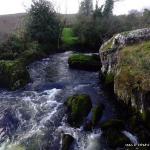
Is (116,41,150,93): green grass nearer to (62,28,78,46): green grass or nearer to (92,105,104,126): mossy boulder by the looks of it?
(92,105,104,126): mossy boulder

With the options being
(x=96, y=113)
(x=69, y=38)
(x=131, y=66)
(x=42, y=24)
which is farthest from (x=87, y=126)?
(x=69, y=38)

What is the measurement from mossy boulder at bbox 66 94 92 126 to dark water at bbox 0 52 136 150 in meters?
0.57

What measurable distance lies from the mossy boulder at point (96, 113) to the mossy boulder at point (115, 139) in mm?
1581

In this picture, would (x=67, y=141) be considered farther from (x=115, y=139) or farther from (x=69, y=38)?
(x=69, y=38)

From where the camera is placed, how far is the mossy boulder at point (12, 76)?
1065 inches

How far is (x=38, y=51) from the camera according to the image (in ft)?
125

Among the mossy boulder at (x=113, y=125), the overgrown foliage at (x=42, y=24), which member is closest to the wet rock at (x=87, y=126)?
the mossy boulder at (x=113, y=125)

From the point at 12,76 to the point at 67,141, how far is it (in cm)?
1242

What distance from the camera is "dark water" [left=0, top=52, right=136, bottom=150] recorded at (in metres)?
17.4

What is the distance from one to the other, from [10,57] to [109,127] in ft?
65.9

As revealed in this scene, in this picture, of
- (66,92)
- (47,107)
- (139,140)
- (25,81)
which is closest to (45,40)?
(25,81)

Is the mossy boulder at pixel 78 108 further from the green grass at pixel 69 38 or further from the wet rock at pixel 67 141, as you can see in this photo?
the green grass at pixel 69 38

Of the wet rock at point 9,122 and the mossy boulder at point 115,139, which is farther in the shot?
the wet rock at point 9,122

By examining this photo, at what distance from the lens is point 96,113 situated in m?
19.9
